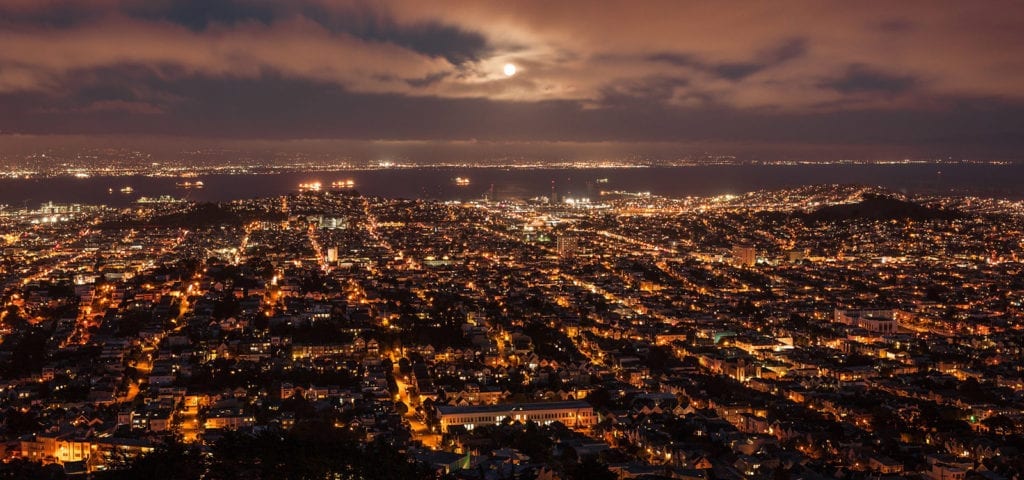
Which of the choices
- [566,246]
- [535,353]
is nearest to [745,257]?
[566,246]

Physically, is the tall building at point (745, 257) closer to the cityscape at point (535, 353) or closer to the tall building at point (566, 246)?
the cityscape at point (535, 353)

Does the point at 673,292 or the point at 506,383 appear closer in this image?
the point at 506,383

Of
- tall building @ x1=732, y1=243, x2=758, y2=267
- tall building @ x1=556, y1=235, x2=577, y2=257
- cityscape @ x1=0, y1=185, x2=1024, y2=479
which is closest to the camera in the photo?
cityscape @ x1=0, y1=185, x2=1024, y2=479

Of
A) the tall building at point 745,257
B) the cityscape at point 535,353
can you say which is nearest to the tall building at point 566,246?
the cityscape at point 535,353

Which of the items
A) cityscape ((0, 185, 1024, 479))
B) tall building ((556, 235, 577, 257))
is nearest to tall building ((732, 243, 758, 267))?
cityscape ((0, 185, 1024, 479))

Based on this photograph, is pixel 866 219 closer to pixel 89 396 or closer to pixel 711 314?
pixel 711 314

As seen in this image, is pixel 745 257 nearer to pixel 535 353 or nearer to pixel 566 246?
pixel 566 246

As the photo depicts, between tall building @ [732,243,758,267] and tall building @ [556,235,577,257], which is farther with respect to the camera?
tall building @ [556,235,577,257]

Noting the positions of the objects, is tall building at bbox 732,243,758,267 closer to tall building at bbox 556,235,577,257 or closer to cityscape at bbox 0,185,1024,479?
cityscape at bbox 0,185,1024,479

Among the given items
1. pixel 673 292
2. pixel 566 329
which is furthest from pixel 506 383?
pixel 673 292
